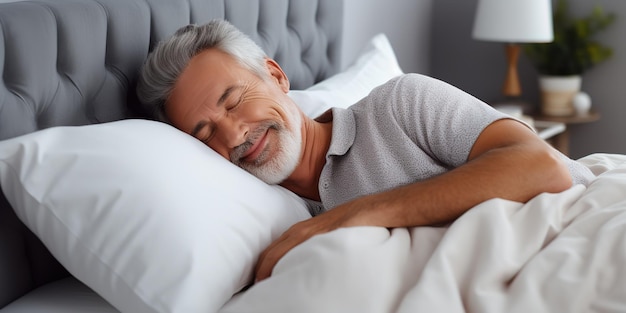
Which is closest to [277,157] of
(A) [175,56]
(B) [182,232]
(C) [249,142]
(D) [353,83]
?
(C) [249,142]

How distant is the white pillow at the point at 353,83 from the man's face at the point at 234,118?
1.06ft

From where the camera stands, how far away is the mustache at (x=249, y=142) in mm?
1646

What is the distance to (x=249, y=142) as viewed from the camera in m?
1.65

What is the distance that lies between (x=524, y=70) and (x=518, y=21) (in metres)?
0.63

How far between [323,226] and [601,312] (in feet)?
1.53

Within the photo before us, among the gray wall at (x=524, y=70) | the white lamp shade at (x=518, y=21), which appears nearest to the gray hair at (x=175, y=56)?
the white lamp shade at (x=518, y=21)

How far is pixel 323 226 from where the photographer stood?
138 centimetres

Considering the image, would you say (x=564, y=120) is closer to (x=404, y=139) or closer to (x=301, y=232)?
(x=404, y=139)

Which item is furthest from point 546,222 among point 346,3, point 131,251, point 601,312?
point 346,3

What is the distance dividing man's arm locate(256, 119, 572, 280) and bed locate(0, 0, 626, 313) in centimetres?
3

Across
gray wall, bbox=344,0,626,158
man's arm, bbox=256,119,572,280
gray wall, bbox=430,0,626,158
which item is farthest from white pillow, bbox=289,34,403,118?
gray wall, bbox=430,0,626,158

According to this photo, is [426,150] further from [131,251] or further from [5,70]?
[5,70]

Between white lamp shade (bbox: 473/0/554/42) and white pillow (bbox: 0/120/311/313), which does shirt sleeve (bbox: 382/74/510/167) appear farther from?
white lamp shade (bbox: 473/0/554/42)

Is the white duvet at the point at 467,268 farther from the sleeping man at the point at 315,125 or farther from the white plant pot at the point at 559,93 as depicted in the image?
the white plant pot at the point at 559,93
